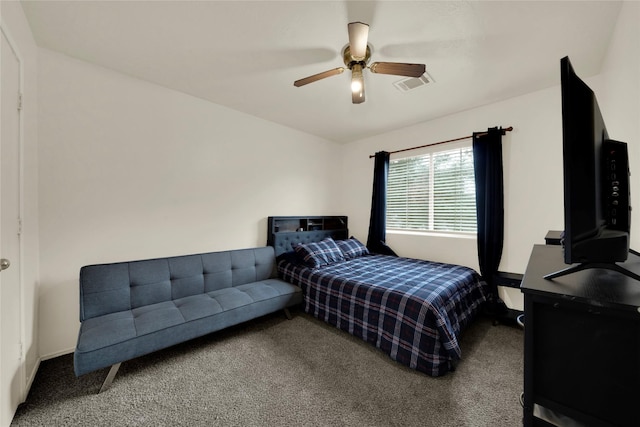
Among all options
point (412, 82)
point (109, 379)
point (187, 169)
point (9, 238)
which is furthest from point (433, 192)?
point (9, 238)

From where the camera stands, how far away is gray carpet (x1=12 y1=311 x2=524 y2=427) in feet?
4.67

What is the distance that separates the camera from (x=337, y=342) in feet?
7.34

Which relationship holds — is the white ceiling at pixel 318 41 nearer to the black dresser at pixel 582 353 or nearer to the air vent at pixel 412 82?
the air vent at pixel 412 82

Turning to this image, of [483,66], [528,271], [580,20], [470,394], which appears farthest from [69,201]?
[580,20]

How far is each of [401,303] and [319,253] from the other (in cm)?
131

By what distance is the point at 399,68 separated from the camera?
175 centimetres

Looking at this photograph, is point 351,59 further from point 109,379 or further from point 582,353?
point 109,379

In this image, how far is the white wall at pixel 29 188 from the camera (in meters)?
1.61

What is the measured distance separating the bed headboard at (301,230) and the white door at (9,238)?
2.17 metres

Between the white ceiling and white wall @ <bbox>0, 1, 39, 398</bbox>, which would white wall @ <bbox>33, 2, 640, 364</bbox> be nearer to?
white wall @ <bbox>0, 1, 39, 398</bbox>

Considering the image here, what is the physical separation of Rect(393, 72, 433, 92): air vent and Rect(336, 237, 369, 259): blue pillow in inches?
82.4

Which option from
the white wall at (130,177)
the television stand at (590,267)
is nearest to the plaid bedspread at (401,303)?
the television stand at (590,267)

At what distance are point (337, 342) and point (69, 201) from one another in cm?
260

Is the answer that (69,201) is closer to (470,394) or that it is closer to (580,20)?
(470,394)
